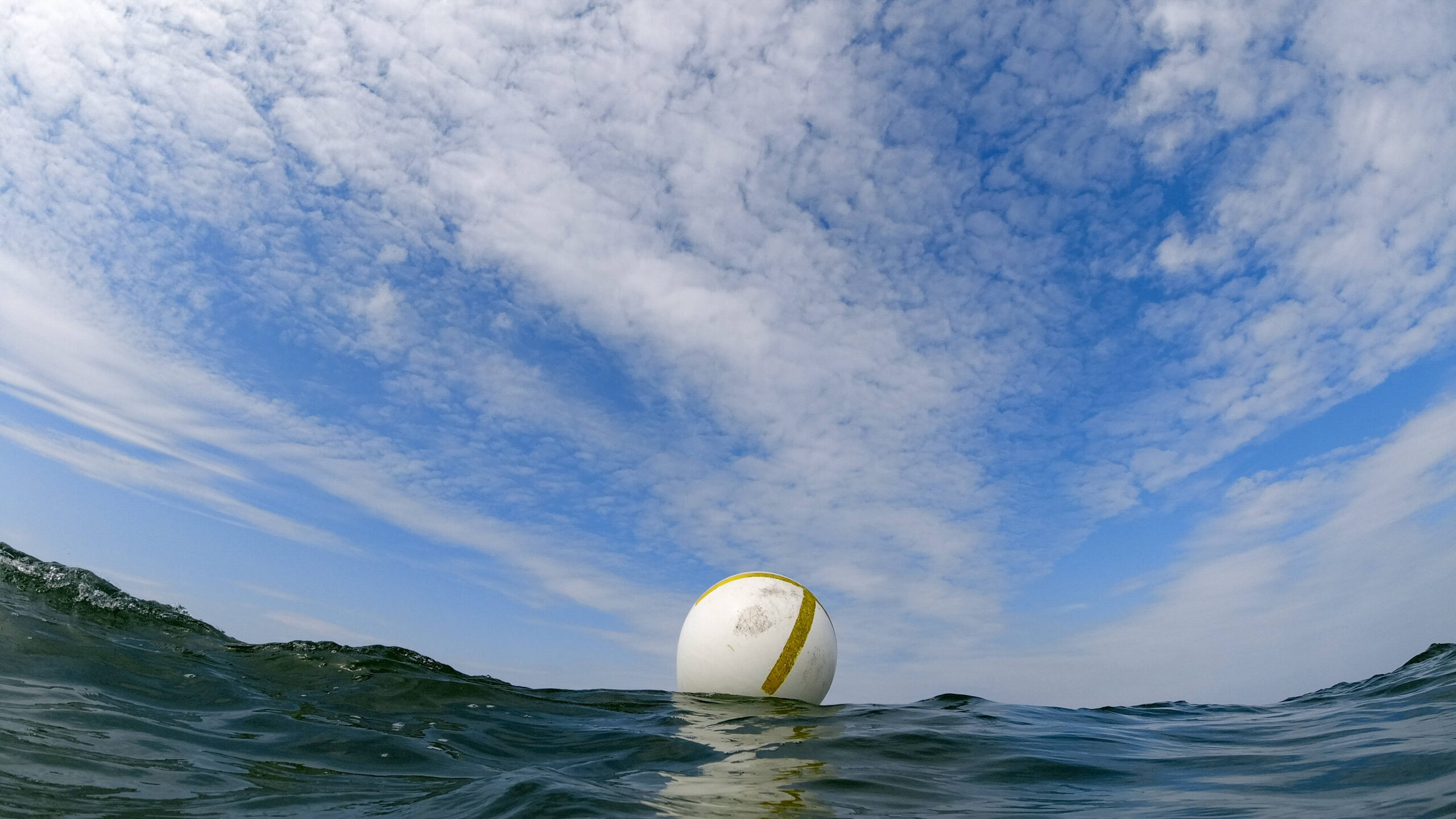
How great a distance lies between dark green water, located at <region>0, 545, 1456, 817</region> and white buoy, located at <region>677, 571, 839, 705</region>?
0.91 ft

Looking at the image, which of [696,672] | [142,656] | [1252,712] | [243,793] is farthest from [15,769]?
Answer: [1252,712]

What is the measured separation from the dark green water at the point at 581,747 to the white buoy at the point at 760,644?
277 millimetres

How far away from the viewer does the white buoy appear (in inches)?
381

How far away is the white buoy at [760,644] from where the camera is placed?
31.7 ft

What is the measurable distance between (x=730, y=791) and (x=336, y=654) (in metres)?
8.30

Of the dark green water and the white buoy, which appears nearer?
the dark green water

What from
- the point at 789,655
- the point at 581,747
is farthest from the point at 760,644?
the point at 581,747

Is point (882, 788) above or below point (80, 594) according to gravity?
below

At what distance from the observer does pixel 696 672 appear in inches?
399

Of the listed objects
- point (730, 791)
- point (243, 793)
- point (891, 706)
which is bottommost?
point (243, 793)

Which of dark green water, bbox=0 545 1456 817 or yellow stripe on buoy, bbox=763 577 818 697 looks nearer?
dark green water, bbox=0 545 1456 817

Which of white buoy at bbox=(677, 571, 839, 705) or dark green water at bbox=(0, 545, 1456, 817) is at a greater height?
white buoy at bbox=(677, 571, 839, 705)

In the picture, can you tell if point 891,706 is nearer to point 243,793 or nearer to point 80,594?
point 243,793

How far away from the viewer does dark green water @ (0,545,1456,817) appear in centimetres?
498
